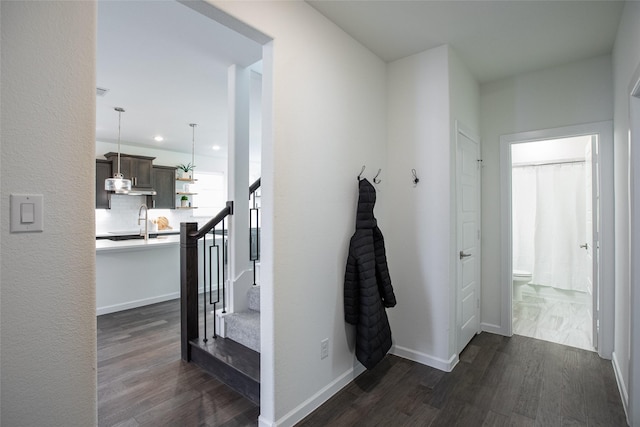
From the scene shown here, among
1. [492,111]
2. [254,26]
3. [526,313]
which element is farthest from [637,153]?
[526,313]

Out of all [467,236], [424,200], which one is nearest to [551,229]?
[467,236]

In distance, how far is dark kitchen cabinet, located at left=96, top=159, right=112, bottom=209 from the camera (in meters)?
5.73

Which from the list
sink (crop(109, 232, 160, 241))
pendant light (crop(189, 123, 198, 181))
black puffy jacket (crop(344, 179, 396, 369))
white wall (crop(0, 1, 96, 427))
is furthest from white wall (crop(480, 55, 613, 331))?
sink (crop(109, 232, 160, 241))

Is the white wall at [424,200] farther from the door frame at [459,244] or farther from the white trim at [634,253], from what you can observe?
the white trim at [634,253]

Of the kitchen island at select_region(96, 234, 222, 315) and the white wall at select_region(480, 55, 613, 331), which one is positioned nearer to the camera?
the white wall at select_region(480, 55, 613, 331)

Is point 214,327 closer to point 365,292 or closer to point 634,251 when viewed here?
point 365,292

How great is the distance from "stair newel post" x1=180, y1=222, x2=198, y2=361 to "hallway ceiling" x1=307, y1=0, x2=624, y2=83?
2036mm

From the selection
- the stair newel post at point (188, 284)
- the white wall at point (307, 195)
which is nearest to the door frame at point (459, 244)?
the white wall at point (307, 195)

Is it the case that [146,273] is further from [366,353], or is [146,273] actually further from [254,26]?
[254,26]

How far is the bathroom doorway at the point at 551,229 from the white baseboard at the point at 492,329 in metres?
0.76

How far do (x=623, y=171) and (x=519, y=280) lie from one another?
7.97 ft

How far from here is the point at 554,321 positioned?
3594mm

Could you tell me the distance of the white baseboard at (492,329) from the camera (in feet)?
10.6

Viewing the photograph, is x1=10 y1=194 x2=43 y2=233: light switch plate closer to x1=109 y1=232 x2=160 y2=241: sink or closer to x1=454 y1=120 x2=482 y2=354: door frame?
x1=454 y1=120 x2=482 y2=354: door frame
